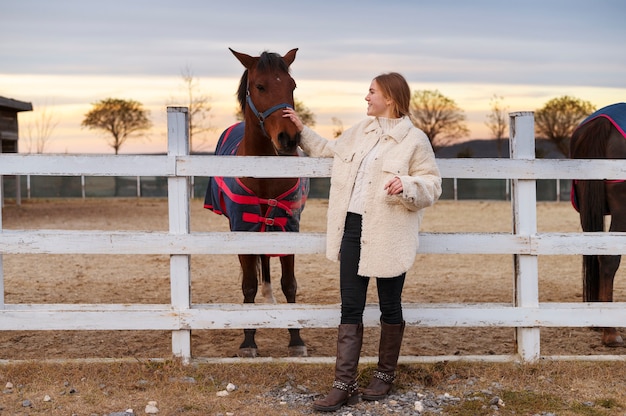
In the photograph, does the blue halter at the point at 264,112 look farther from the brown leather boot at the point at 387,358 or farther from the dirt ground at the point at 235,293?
the dirt ground at the point at 235,293

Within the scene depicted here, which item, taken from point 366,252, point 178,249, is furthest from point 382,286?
point 178,249

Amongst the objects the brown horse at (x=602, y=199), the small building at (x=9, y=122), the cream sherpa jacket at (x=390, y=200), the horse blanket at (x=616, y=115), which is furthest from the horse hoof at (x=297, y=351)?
the small building at (x=9, y=122)

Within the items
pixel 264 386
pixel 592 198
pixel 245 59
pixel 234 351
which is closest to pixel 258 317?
pixel 264 386

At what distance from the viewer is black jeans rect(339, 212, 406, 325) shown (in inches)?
156

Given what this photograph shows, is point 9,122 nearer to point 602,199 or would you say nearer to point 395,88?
point 602,199

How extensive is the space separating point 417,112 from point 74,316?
49188mm

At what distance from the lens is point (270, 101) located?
4.73 meters

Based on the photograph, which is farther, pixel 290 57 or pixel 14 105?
pixel 14 105

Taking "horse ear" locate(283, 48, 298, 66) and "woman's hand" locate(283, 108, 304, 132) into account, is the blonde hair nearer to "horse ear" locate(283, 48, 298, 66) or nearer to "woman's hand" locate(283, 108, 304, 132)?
"woman's hand" locate(283, 108, 304, 132)

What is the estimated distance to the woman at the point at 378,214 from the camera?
383 cm

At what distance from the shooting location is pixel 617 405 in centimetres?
399

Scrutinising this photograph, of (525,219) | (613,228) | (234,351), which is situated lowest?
(234,351)

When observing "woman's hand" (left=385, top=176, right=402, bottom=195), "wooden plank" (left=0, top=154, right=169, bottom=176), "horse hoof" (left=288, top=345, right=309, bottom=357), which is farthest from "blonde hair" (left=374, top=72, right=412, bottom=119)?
"horse hoof" (left=288, top=345, right=309, bottom=357)

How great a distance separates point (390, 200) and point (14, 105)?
2200 cm
